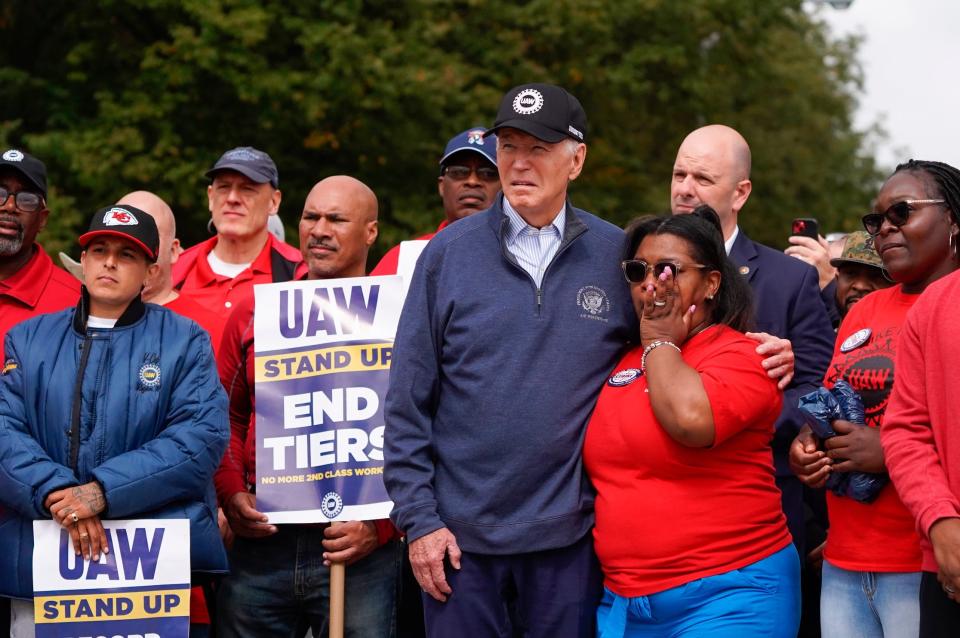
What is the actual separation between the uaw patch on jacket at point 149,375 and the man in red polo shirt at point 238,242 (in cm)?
163

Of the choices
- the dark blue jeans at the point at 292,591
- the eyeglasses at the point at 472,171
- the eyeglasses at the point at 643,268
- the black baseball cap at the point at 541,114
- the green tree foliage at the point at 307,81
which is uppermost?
the green tree foliage at the point at 307,81

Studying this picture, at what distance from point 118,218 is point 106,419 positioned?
837 mm

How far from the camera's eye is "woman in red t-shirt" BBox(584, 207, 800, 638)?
432 centimetres

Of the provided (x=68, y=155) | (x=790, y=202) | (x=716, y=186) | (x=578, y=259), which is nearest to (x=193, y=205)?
(x=68, y=155)

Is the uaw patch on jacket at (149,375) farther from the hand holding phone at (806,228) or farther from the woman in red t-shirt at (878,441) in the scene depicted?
the hand holding phone at (806,228)

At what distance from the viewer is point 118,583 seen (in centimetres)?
507

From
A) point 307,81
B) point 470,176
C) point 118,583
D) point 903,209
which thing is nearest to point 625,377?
point 903,209

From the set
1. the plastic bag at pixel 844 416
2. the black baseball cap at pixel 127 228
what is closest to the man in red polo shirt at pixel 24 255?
the black baseball cap at pixel 127 228

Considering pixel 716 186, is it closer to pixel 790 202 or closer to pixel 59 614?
pixel 59 614

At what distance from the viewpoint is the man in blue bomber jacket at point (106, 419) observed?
16.5ft

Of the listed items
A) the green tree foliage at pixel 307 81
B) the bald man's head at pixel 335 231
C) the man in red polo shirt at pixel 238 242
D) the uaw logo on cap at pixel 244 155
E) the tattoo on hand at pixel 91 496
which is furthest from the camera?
the green tree foliage at pixel 307 81

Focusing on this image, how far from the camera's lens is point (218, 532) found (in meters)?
5.34

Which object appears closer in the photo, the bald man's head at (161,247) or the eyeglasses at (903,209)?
the eyeglasses at (903,209)

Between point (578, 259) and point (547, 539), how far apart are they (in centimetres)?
99
